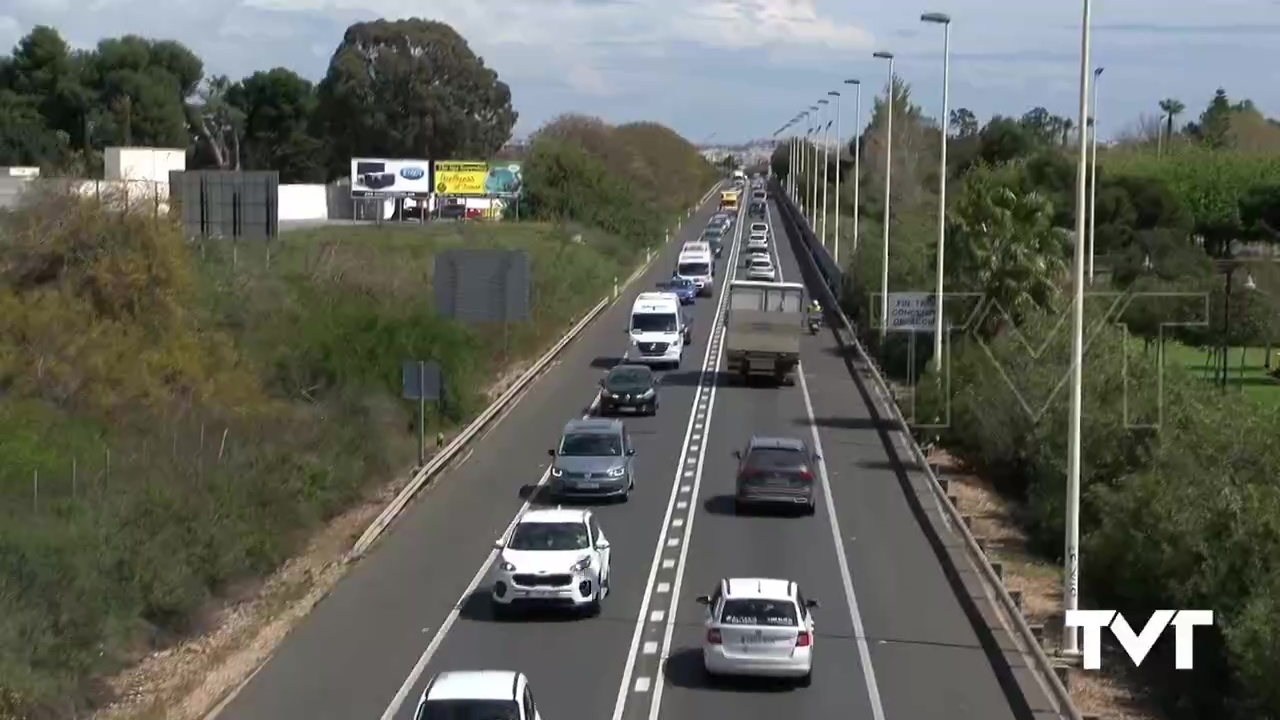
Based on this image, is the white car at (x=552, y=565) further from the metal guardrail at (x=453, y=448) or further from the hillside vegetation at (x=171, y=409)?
the hillside vegetation at (x=171, y=409)

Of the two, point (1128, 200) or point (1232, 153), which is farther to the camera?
point (1232, 153)

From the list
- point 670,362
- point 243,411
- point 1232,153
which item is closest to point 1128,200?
point 1232,153

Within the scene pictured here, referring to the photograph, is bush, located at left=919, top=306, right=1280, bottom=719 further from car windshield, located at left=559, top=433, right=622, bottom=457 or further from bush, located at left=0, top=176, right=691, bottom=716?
bush, located at left=0, top=176, right=691, bottom=716

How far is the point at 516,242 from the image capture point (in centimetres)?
9069

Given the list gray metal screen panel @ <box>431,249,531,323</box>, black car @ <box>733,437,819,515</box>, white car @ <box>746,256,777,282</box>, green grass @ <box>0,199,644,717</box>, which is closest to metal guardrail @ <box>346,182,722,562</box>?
green grass @ <box>0,199,644,717</box>

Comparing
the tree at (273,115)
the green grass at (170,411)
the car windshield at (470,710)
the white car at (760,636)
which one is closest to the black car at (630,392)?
the green grass at (170,411)

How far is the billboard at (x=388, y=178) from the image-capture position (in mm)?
108750

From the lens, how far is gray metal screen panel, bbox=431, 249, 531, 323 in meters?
55.3

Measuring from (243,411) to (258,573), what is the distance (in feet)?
37.9

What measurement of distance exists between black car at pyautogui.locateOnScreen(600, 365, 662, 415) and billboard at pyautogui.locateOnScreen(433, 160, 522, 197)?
66.4m

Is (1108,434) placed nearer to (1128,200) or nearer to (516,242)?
(516,242)

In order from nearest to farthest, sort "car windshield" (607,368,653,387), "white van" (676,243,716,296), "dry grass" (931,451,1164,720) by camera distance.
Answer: "dry grass" (931,451,1164,720)
"car windshield" (607,368,653,387)
"white van" (676,243,716,296)

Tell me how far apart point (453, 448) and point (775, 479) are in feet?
31.9

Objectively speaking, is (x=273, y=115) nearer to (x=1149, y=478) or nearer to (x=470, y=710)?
(x=1149, y=478)
